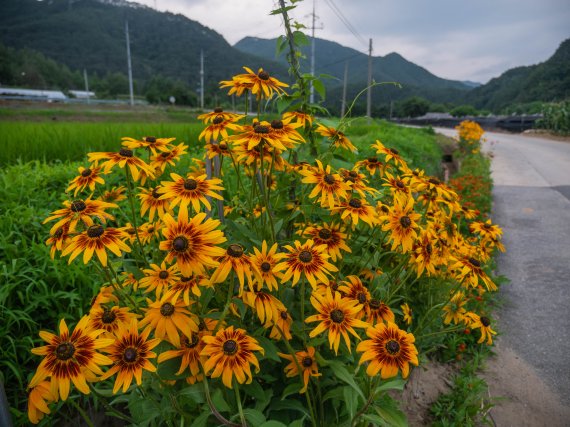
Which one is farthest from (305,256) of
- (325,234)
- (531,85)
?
(531,85)

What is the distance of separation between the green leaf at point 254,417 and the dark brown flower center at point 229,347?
0.71 ft

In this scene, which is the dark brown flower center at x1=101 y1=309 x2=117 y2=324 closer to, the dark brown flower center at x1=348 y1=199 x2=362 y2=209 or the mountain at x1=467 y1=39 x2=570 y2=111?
the dark brown flower center at x1=348 y1=199 x2=362 y2=209

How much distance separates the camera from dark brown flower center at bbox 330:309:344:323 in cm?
107

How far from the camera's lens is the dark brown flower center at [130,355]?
0.96 metres

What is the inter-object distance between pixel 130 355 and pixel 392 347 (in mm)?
692

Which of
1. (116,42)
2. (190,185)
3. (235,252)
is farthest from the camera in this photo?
(116,42)

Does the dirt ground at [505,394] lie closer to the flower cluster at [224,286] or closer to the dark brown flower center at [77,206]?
the flower cluster at [224,286]

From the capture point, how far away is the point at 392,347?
3.29 ft

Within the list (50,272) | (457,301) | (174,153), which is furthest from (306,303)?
(50,272)

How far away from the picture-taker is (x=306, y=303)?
1.39 m

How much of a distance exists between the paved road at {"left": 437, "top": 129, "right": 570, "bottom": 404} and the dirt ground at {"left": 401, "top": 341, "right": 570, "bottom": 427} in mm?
100

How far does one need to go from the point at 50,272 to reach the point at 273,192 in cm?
144

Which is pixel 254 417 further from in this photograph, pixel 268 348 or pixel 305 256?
pixel 305 256

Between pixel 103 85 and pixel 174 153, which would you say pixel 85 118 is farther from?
pixel 103 85
